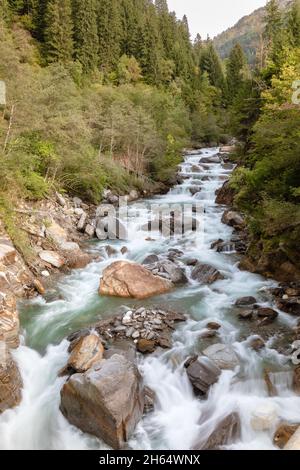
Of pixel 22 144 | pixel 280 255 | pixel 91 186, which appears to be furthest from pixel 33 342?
pixel 91 186

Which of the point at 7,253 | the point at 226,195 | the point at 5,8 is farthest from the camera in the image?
the point at 5,8

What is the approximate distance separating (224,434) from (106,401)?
1.90 m

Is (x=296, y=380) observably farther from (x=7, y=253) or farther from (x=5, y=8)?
(x=5, y=8)

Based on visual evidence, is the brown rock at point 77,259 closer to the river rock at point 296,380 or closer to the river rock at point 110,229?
the river rock at point 110,229

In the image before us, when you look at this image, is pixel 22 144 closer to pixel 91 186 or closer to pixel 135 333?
pixel 91 186

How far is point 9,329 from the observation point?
7168 mm

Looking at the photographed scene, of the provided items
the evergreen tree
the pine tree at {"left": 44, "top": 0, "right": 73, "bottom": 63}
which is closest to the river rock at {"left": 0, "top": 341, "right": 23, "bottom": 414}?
the pine tree at {"left": 44, "top": 0, "right": 73, "bottom": 63}

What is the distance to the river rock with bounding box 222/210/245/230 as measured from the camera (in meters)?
14.5

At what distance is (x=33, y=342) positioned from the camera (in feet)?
24.7

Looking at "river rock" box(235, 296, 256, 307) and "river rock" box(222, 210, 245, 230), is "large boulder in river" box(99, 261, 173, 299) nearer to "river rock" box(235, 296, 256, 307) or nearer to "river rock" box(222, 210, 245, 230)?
"river rock" box(235, 296, 256, 307)

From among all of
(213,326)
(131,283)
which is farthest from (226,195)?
(213,326)

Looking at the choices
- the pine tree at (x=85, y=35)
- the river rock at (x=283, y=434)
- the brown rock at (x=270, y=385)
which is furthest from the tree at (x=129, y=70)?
the river rock at (x=283, y=434)

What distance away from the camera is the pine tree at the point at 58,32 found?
3559cm

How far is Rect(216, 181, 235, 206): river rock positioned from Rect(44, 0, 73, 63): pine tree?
2559 centimetres
